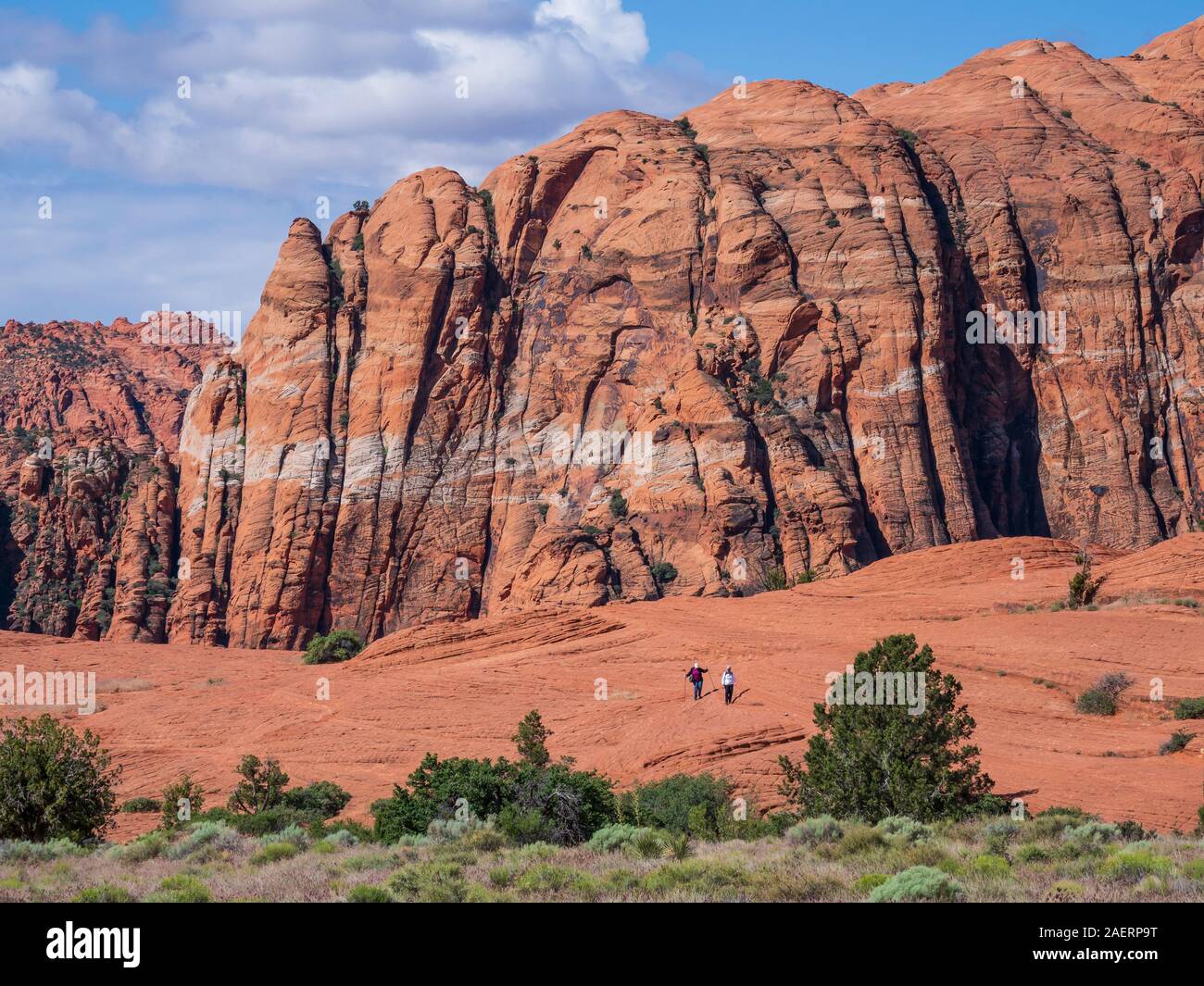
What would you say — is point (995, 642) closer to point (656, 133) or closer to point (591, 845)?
point (591, 845)

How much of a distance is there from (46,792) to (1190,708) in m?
25.5

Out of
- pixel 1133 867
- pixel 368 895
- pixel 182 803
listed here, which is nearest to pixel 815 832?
pixel 1133 867

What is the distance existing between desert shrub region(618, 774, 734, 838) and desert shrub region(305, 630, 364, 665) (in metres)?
25.4

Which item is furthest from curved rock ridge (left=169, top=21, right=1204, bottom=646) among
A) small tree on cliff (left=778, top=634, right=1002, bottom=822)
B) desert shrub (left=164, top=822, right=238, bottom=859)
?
desert shrub (left=164, top=822, right=238, bottom=859)

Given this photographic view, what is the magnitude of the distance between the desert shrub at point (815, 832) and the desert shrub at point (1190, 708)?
631 inches

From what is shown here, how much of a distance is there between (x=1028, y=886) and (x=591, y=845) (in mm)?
7241

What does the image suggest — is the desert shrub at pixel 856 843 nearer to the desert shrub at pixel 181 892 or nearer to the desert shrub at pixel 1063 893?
the desert shrub at pixel 1063 893

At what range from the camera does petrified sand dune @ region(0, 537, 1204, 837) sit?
3108 cm

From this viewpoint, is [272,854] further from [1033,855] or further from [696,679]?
[696,679]

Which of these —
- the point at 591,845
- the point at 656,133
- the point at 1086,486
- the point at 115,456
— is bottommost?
the point at 591,845

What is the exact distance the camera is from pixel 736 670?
3931cm

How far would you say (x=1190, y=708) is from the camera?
33.8m

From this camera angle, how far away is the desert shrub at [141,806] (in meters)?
31.8

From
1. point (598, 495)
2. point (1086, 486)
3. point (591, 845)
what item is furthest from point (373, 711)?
point (1086, 486)
